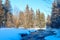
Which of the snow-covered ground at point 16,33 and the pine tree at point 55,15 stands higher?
the pine tree at point 55,15

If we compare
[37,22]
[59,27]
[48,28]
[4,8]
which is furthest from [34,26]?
[4,8]

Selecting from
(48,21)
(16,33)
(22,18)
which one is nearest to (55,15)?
(48,21)

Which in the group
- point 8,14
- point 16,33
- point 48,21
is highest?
point 8,14

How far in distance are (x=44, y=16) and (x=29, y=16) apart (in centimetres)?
26

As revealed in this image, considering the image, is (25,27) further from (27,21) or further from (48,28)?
(48,28)

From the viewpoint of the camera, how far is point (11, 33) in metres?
2.25

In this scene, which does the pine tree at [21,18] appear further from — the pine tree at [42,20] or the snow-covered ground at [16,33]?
the pine tree at [42,20]

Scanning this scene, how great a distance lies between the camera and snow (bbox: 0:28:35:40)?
7.40 ft

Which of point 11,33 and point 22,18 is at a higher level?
point 22,18

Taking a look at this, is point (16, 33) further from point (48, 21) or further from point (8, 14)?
point (48, 21)

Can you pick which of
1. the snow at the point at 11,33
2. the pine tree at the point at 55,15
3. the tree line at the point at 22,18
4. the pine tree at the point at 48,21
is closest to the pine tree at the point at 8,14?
the tree line at the point at 22,18

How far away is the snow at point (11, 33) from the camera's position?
2.26m

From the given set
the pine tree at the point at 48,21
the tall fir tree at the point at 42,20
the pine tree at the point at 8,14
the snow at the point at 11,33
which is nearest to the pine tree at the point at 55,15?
the pine tree at the point at 48,21

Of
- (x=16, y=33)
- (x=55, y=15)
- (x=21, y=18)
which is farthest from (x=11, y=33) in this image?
(x=55, y=15)
